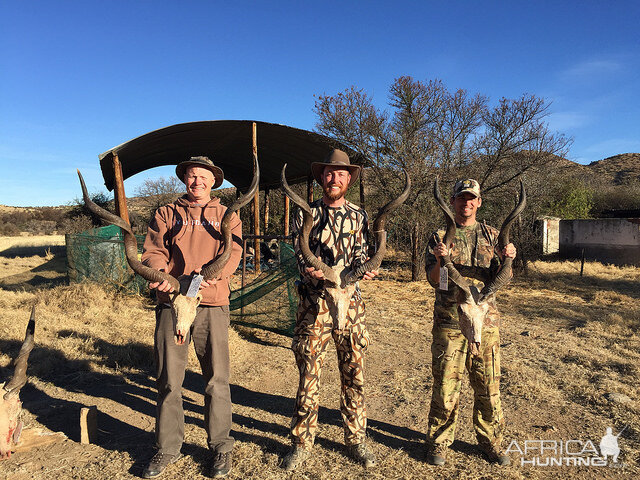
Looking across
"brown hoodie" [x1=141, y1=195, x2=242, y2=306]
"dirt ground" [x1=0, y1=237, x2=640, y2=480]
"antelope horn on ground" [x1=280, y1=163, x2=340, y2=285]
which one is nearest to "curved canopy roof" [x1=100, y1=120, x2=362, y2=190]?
"dirt ground" [x1=0, y1=237, x2=640, y2=480]

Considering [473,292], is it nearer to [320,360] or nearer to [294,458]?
[320,360]

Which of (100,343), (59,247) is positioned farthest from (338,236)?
(59,247)

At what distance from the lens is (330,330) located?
11.7ft

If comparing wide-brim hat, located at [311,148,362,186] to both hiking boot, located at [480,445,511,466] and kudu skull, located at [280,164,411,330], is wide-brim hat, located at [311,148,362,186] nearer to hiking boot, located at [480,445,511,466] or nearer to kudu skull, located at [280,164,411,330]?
kudu skull, located at [280,164,411,330]

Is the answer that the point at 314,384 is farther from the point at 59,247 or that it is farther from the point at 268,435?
the point at 59,247

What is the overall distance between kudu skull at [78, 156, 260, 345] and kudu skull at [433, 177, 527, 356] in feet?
5.53

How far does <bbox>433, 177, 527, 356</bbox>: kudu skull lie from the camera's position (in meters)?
3.31

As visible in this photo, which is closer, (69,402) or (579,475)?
(579,475)

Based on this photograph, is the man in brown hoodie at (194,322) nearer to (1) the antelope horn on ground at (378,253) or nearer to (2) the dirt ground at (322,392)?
(2) the dirt ground at (322,392)

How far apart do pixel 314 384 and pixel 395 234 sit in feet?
39.7

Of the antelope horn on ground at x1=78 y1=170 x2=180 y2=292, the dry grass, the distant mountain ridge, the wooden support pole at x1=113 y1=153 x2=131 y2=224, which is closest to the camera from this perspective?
the antelope horn on ground at x1=78 y1=170 x2=180 y2=292

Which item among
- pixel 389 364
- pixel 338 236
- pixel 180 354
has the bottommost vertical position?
pixel 389 364

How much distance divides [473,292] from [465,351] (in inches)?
22.0

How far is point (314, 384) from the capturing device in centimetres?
350
